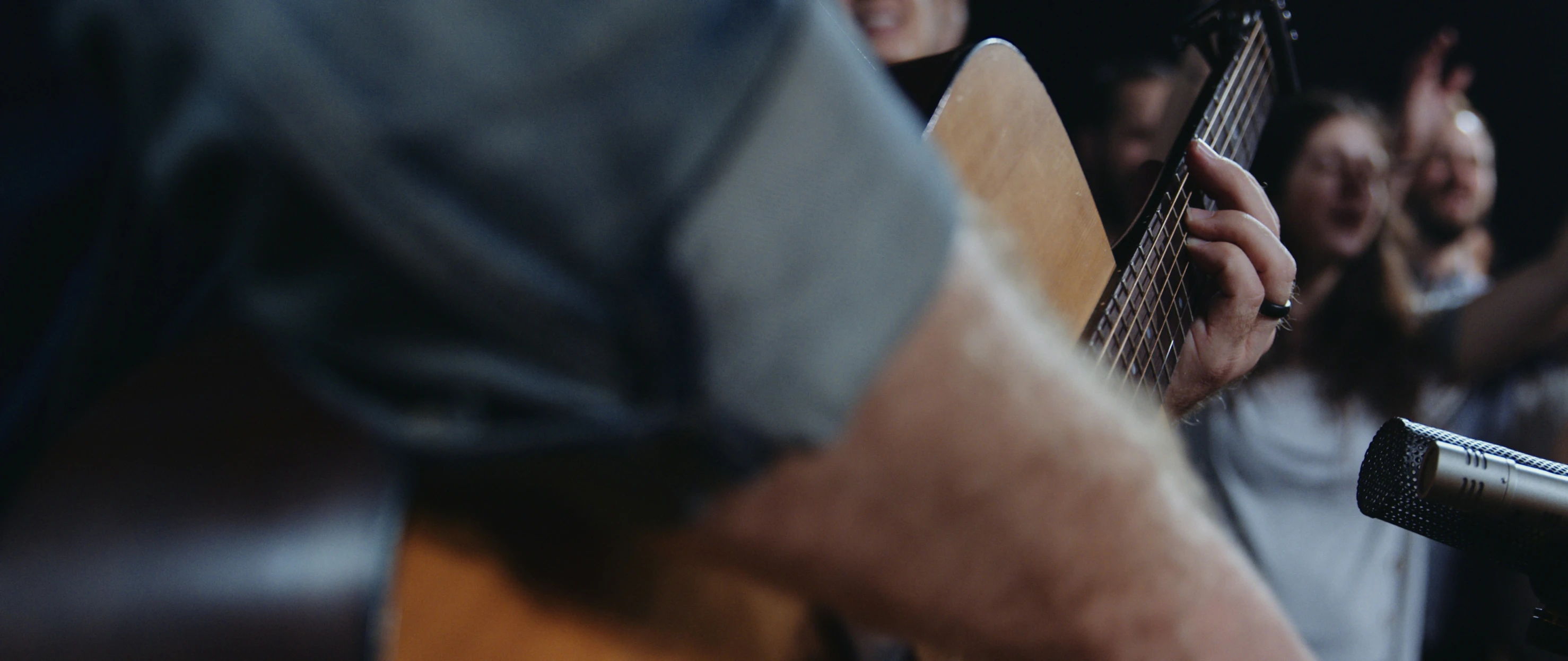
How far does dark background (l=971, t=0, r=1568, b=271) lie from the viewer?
2.84m

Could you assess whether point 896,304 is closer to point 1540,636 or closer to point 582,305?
point 582,305

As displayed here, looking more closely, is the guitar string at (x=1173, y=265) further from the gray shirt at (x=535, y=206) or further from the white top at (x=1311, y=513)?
the white top at (x=1311, y=513)

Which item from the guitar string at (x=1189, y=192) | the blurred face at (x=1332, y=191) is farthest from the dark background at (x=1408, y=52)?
the guitar string at (x=1189, y=192)

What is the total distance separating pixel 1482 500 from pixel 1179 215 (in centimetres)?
34

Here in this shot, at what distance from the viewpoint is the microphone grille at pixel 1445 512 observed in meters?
0.63

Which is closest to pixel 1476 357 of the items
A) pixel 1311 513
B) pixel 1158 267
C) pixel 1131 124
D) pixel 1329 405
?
pixel 1329 405

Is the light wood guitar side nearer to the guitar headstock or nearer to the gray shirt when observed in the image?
the gray shirt

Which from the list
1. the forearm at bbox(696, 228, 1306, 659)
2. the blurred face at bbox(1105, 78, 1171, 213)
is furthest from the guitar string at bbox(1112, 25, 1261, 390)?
the blurred face at bbox(1105, 78, 1171, 213)

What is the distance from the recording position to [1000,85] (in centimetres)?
60

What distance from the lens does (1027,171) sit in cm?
63

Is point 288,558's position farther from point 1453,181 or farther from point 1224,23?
point 1453,181

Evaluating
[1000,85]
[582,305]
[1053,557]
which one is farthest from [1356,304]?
[582,305]

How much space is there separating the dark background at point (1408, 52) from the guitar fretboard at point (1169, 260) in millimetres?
1675

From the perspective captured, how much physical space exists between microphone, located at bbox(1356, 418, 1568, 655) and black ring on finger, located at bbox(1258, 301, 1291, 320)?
277mm
